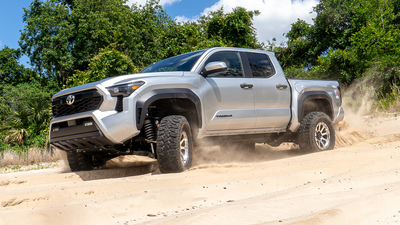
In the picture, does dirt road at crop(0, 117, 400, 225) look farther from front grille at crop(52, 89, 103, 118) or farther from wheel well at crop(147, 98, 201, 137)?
front grille at crop(52, 89, 103, 118)

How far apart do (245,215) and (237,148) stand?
4520mm

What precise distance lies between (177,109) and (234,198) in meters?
2.04

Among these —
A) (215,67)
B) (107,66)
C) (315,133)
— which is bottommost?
(315,133)

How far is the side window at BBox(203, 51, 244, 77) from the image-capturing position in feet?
17.3

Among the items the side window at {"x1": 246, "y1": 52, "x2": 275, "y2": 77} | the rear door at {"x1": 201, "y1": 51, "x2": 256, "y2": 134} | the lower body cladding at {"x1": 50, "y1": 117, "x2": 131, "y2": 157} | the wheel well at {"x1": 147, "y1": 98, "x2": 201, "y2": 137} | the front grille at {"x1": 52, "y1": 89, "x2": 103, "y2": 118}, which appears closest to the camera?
the lower body cladding at {"x1": 50, "y1": 117, "x2": 131, "y2": 157}

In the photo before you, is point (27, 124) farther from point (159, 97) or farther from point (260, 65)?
point (159, 97)

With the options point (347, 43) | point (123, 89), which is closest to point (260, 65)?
point (123, 89)

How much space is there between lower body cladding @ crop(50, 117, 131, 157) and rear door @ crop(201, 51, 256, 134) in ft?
4.30

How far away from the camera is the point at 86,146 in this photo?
4.27 meters

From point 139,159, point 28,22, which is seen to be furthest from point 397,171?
point 28,22

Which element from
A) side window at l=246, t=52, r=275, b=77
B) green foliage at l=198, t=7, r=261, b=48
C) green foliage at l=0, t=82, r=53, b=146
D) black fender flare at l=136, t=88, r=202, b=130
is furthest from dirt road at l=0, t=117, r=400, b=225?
green foliage at l=198, t=7, r=261, b=48

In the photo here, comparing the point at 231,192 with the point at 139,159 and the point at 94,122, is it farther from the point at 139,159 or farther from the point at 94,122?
the point at 139,159

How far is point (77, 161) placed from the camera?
514 centimetres

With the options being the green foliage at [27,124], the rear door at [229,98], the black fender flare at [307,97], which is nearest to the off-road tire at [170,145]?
the rear door at [229,98]
